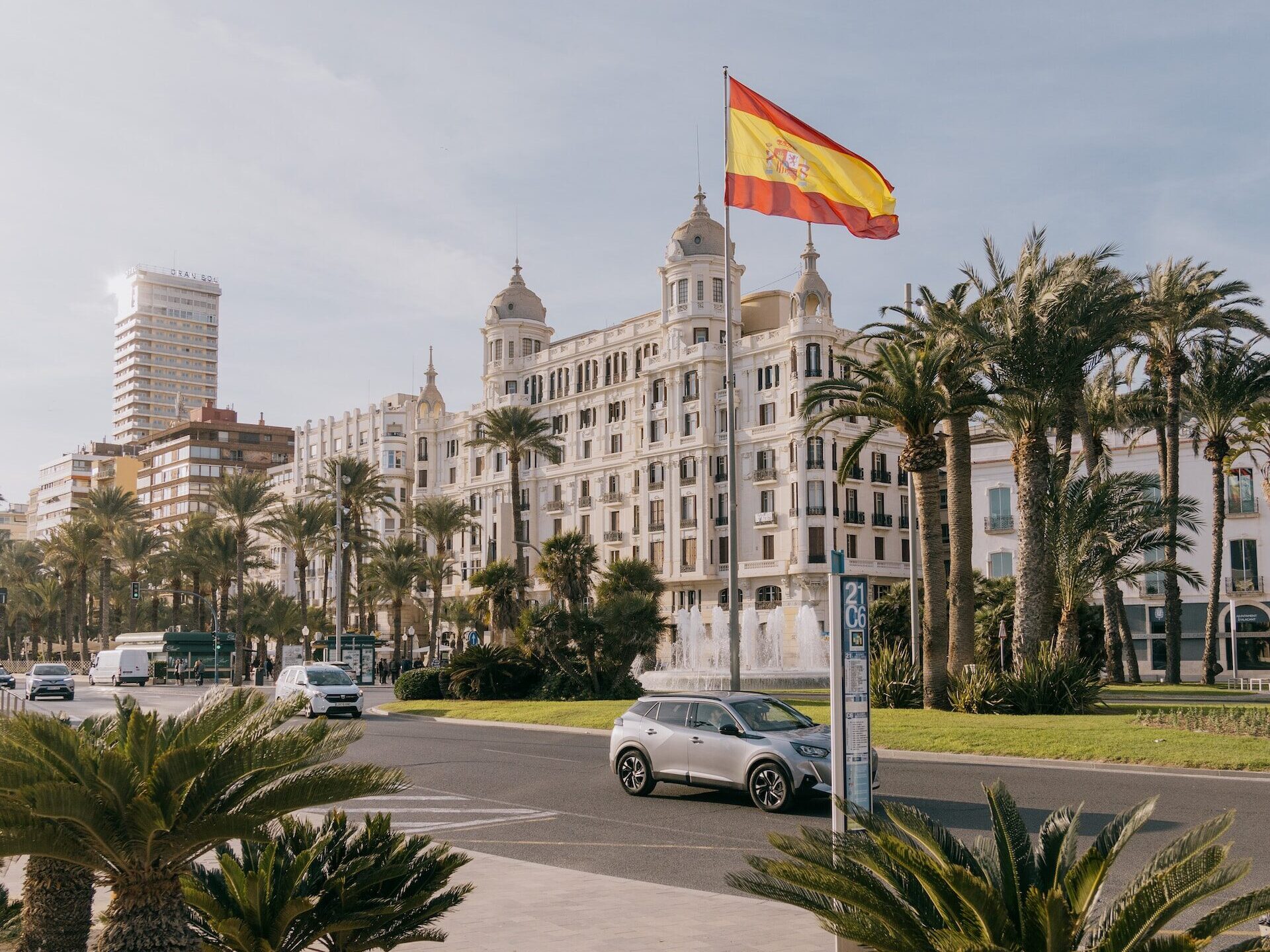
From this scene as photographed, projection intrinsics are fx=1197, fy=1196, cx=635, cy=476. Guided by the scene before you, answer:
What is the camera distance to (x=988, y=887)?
204 inches

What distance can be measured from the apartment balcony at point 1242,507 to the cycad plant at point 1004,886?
2276 inches

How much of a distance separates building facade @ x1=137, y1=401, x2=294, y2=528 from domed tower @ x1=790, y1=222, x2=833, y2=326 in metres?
94.0

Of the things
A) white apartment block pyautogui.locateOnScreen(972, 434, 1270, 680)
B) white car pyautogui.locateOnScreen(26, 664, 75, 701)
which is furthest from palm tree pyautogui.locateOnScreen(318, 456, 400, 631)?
white apartment block pyautogui.locateOnScreen(972, 434, 1270, 680)

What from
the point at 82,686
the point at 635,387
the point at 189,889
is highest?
the point at 635,387

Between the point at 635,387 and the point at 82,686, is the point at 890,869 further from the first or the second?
the point at 635,387

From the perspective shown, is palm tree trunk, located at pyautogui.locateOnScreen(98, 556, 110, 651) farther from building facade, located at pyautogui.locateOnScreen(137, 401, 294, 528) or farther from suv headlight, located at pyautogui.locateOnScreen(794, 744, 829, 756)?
suv headlight, located at pyautogui.locateOnScreen(794, 744, 829, 756)

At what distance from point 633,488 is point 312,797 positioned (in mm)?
75714

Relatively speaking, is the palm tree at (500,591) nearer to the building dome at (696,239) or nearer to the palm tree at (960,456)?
the palm tree at (960,456)

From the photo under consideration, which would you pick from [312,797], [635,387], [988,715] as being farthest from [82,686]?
[312,797]

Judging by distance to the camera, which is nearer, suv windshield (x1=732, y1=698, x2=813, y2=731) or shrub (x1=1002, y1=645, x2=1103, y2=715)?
suv windshield (x1=732, y1=698, x2=813, y2=731)

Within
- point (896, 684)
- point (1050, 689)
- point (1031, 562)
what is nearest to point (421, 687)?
point (896, 684)

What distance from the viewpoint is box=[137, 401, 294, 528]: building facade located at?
152m

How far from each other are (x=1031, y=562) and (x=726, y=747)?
1626 centimetres

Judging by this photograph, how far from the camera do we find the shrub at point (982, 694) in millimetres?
28391
